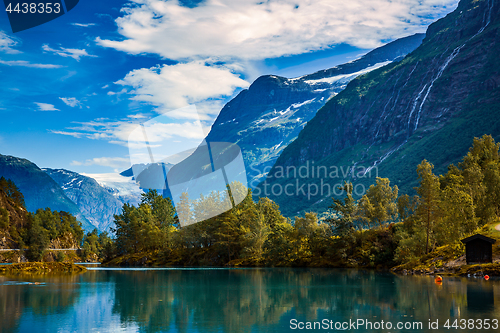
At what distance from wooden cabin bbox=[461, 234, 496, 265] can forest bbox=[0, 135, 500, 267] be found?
3.61 meters

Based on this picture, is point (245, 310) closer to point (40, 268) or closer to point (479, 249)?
point (479, 249)

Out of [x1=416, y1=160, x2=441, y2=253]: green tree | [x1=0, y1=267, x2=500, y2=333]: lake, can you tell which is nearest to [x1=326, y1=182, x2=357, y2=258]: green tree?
[x1=416, y1=160, x2=441, y2=253]: green tree

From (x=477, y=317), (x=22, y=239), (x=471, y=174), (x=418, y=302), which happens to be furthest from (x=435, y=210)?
(x=22, y=239)

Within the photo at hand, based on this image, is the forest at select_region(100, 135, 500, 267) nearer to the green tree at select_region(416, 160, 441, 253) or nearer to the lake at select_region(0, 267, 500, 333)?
the green tree at select_region(416, 160, 441, 253)

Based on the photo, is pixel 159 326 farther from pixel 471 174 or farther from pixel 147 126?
pixel 471 174

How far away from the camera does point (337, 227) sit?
73.4 m

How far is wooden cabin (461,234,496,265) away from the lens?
45.8 meters

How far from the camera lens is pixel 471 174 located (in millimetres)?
67750

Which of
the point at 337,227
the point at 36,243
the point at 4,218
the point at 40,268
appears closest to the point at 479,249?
Answer: the point at 337,227

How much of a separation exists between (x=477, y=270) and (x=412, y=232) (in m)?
20.8

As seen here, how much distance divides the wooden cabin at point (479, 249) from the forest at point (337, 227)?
11.8 feet

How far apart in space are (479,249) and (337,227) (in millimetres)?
28653

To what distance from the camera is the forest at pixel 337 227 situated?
59625 millimetres

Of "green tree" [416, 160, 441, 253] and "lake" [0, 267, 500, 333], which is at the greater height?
"green tree" [416, 160, 441, 253]
